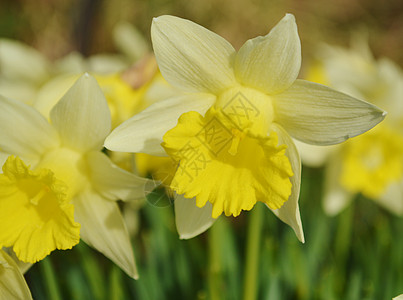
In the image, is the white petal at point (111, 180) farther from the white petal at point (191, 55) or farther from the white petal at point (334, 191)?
the white petal at point (334, 191)

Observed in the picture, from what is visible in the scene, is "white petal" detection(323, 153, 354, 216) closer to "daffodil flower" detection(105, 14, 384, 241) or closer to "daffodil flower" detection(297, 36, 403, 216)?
"daffodil flower" detection(297, 36, 403, 216)

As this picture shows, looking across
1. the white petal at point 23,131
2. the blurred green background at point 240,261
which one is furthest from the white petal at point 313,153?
the white petal at point 23,131

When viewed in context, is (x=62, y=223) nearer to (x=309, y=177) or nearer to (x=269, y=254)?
(x=269, y=254)

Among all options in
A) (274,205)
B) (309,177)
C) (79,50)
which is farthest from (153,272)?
(79,50)

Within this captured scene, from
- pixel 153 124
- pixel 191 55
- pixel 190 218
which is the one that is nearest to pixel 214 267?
pixel 190 218

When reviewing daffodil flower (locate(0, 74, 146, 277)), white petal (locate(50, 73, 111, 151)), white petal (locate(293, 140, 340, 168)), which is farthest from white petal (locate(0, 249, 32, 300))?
white petal (locate(293, 140, 340, 168))

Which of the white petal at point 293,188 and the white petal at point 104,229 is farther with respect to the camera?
the white petal at point 104,229

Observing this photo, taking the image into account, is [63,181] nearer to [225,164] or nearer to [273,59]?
[225,164]
